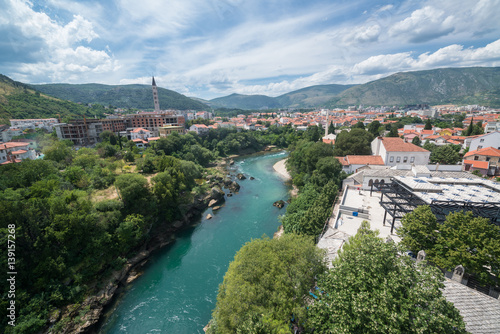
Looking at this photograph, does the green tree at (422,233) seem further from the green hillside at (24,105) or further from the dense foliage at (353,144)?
the green hillside at (24,105)

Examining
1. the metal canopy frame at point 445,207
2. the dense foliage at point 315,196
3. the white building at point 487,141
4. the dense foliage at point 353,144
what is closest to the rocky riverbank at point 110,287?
the dense foliage at point 315,196

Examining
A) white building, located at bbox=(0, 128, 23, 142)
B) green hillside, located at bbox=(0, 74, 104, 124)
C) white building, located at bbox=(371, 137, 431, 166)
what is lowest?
white building, located at bbox=(371, 137, 431, 166)

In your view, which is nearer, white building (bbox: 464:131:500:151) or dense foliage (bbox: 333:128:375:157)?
white building (bbox: 464:131:500:151)

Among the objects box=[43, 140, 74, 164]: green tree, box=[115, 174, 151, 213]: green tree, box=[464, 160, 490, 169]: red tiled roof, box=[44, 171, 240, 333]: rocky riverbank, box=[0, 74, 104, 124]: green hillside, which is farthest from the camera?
box=[0, 74, 104, 124]: green hillside

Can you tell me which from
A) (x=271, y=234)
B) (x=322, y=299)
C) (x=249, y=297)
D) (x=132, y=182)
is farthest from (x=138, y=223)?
(x=322, y=299)

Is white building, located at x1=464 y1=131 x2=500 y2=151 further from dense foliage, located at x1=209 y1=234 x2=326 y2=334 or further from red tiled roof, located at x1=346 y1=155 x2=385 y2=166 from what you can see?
dense foliage, located at x1=209 y1=234 x2=326 y2=334

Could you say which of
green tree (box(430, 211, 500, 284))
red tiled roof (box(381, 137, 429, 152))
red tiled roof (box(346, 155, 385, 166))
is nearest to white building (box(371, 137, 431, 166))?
red tiled roof (box(381, 137, 429, 152))

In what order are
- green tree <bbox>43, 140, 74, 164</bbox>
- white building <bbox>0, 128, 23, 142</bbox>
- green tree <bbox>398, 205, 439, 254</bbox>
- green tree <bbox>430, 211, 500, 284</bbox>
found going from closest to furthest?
green tree <bbox>430, 211, 500, 284</bbox>, green tree <bbox>398, 205, 439, 254</bbox>, green tree <bbox>43, 140, 74, 164</bbox>, white building <bbox>0, 128, 23, 142</bbox>

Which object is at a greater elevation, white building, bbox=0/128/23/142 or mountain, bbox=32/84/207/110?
mountain, bbox=32/84/207/110

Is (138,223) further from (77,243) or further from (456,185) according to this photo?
(456,185)
